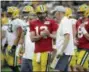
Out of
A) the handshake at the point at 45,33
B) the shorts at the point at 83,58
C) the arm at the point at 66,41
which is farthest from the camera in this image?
the shorts at the point at 83,58

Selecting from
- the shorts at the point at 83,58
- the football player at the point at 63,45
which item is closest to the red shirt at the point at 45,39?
the football player at the point at 63,45

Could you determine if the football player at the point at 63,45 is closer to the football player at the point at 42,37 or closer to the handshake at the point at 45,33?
the football player at the point at 42,37

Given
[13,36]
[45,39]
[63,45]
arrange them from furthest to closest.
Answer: [13,36] → [63,45] → [45,39]

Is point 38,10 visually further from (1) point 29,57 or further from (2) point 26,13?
(2) point 26,13

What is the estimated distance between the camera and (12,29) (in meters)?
10.6

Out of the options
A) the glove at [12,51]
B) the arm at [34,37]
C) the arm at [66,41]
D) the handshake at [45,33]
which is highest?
the handshake at [45,33]

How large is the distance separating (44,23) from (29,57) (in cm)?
100

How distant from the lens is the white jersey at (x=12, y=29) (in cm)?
1026

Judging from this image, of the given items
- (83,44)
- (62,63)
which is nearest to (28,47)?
(62,63)

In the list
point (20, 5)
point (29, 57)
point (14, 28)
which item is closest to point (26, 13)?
point (14, 28)

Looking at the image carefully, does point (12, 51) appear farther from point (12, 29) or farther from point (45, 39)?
point (45, 39)

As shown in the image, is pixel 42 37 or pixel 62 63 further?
pixel 62 63

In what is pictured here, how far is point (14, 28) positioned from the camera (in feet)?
34.1

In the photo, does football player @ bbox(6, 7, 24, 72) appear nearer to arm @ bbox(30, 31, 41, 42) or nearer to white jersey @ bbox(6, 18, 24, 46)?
white jersey @ bbox(6, 18, 24, 46)
